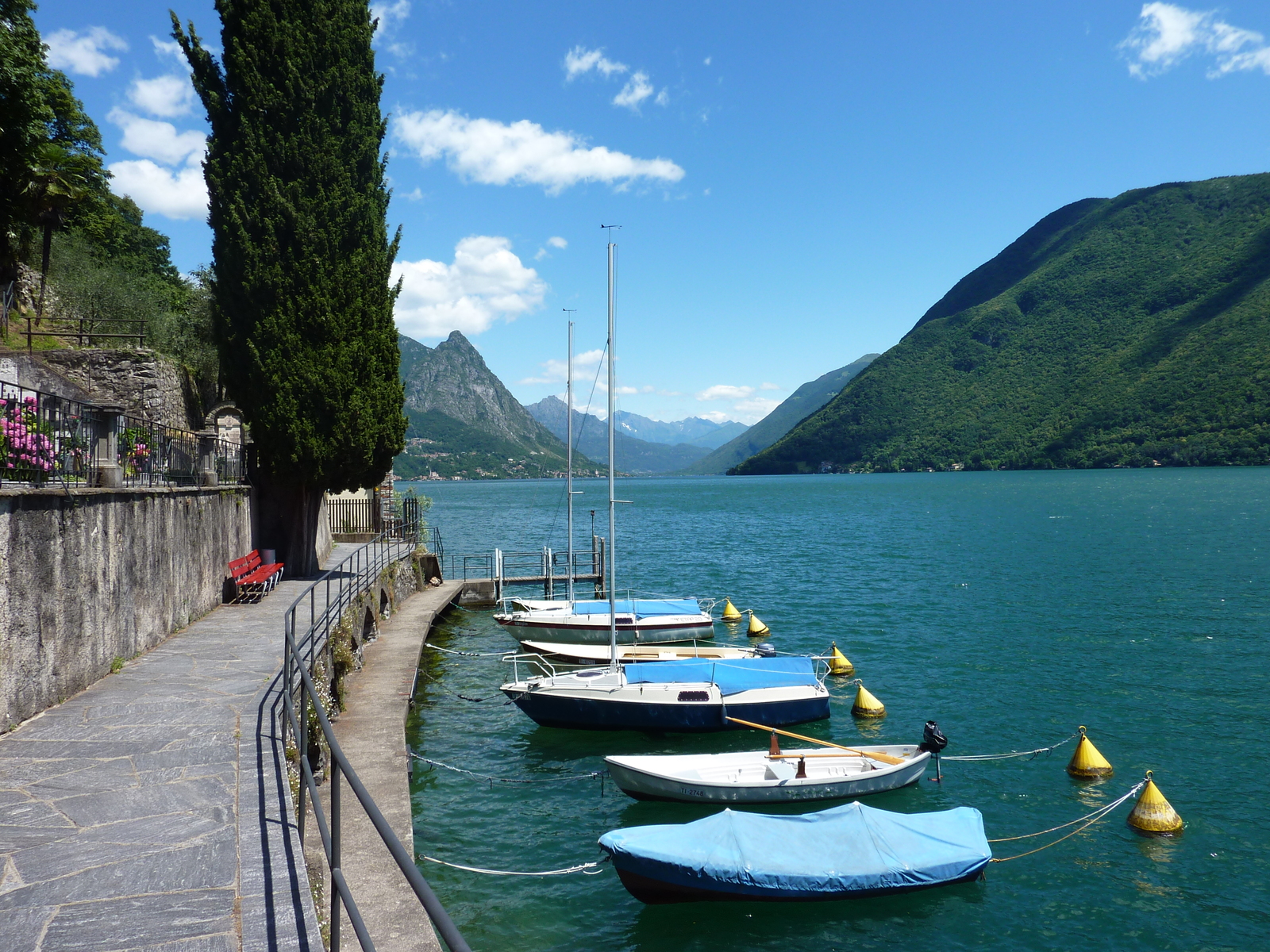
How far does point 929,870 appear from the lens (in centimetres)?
1059

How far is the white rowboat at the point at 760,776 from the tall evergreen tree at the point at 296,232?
11.9 metres

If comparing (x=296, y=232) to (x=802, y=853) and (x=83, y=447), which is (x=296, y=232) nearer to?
(x=83, y=447)

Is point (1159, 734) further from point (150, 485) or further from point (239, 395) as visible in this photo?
point (239, 395)

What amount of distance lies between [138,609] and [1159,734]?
2092 centimetres

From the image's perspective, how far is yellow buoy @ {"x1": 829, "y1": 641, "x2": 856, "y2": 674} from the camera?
2284 centimetres

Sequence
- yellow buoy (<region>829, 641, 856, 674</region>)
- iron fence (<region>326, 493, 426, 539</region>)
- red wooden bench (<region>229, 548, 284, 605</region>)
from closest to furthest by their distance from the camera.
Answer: red wooden bench (<region>229, 548, 284, 605</region>), yellow buoy (<region>829, 641, 856, 674</region>), iron fence (<region>326, 493, 426, 539</region>)

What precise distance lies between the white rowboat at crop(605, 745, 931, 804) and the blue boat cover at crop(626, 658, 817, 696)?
420cm

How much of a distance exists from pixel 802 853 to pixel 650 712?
7.22 meters

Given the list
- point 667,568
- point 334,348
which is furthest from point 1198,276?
point 334,348

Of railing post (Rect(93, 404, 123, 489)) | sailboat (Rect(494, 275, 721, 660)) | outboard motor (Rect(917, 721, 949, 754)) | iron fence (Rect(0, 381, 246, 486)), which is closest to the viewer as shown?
iron fence (Rect(0, 381, 246, 486))

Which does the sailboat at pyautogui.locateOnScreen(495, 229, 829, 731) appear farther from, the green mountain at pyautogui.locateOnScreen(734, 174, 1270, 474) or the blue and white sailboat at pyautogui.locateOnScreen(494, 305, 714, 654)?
the green mountain at pyautogui.locateOnScreen(734, 174, 1270, 474)

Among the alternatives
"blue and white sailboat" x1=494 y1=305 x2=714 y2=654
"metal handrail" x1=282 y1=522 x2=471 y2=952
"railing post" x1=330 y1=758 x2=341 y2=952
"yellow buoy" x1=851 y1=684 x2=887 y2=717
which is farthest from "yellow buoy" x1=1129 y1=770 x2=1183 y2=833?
"blue and white sailboat" x1=494 y1=305 x2=714 y2=654

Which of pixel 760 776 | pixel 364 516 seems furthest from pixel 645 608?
pixel 364 516

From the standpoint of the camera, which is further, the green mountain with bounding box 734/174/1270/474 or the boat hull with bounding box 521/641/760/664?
the green mountain with bounding box 734/174/1270/474
